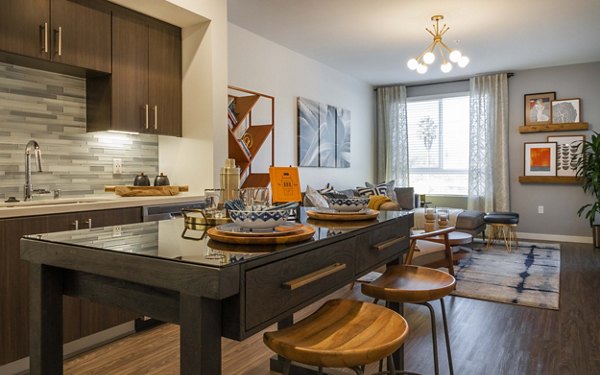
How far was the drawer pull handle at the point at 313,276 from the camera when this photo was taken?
3.11 ft

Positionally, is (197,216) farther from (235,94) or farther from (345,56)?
(345,56)

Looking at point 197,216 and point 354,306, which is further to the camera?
point 197,216

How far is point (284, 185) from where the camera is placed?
62.1 inches

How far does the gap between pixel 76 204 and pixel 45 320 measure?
1.47 metres

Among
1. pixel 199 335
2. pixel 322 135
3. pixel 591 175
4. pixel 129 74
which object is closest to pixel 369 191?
pixel 322 135

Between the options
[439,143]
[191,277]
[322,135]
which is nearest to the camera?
[191,277]

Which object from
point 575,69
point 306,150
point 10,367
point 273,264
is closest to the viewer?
point 273,264

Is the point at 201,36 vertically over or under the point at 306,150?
over

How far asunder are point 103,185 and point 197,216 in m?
2.10

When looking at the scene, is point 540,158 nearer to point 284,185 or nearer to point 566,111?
point 566,111

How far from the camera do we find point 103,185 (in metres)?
3.24

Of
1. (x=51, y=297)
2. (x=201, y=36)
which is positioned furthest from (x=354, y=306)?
(x=201, y=36)

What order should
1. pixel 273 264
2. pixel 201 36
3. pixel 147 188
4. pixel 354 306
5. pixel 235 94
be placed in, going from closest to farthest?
pixel 273 264
pixel 354 306
pixel 147 188
pixel 201 36
pixel 235 94

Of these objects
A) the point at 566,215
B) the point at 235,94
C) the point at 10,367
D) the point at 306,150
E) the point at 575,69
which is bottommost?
the point at 10,367
